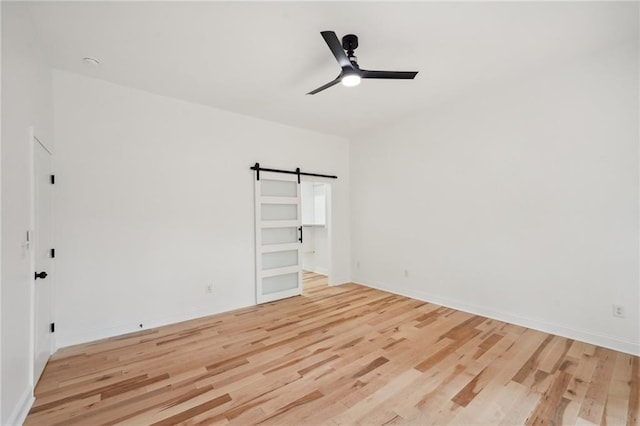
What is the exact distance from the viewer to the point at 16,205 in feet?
6.13

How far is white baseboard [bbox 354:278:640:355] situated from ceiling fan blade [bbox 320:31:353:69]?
347cm

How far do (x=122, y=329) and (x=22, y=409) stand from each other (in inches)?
55.3

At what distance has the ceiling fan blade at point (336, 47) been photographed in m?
2.01

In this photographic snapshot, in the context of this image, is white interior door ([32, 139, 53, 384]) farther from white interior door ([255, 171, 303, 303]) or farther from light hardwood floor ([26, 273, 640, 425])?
white interior door ([255, 171, 303, 303])

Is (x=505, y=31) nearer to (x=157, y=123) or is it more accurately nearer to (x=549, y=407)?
(x=549, y=407)

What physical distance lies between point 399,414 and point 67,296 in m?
3.47

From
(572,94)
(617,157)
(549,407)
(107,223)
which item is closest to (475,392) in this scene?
(549,407)

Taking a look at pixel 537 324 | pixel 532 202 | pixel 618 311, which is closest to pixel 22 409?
pixel 537 324

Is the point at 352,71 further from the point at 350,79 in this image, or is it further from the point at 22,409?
the point at 22,409

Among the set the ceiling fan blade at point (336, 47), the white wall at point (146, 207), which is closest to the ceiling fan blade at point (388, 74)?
the ceiling fan blade at point (336, 47)

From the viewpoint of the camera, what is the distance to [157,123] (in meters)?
3.54

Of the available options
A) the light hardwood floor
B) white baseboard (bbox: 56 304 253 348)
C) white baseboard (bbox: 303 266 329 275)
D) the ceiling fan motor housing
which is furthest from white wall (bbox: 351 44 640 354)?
white baseboard (bbox: 56 304 253 348)

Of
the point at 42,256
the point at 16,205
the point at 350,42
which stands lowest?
the point at 42,256

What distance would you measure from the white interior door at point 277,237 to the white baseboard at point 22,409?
258 cm
